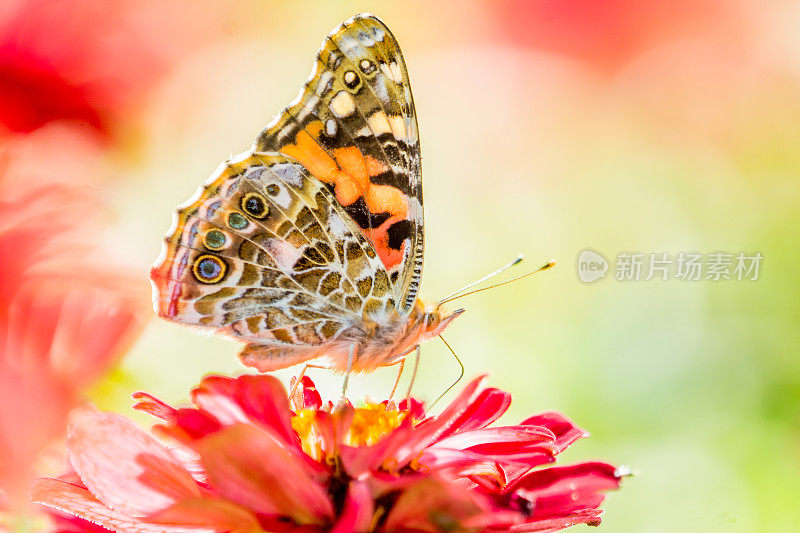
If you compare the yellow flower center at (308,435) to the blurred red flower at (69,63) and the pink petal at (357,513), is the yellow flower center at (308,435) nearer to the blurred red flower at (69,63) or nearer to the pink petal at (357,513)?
the pink petal at (357,513)

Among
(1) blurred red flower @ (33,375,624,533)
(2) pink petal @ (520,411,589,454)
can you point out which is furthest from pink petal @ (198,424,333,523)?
(2) pink petal @ (520,411,589,454)

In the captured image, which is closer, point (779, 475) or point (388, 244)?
point (388, 244)

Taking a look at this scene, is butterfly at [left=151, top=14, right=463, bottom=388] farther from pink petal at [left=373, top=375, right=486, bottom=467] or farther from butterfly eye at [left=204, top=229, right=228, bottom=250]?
pink petal at [left=373, top=375, right=486, bottom=467]

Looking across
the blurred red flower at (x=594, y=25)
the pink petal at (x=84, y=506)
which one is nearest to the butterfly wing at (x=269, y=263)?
the pink petal at (x=84, y=506)

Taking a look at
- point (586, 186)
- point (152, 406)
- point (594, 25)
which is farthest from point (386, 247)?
point (586, 186)

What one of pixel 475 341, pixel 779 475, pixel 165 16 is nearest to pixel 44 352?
pixel 165 16

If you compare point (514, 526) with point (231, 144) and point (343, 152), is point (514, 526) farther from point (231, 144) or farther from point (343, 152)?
point (231, 144)

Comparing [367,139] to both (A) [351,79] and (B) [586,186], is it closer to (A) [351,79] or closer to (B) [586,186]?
(A) [351,79]
